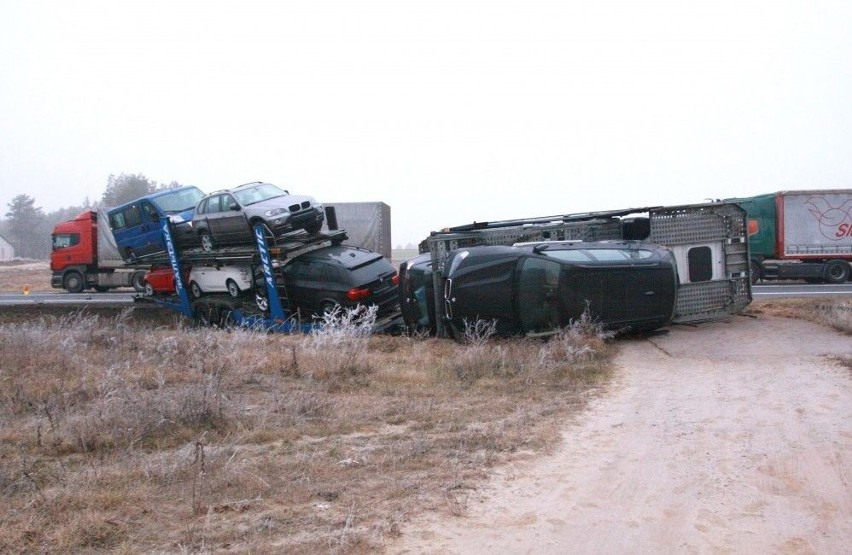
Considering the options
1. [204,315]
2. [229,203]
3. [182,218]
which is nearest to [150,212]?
[182,218]

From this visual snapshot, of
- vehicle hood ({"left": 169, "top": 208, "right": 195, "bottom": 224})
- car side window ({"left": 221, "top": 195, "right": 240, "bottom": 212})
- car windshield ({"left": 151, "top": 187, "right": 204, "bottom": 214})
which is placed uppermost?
car windshield ({"left": 151, "top": 187, "right": 204, "bottom": 214})

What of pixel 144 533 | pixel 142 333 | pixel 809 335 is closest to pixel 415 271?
pixel 142 333

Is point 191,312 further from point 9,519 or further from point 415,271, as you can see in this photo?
point 9,519

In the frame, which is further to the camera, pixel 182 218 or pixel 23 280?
pixel 23 280

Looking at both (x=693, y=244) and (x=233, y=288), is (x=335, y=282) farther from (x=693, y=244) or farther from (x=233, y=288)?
(x=693, y=244)

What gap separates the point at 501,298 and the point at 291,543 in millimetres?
8306

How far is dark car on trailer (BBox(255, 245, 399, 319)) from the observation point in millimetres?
16781

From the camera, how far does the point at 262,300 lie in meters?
18.2

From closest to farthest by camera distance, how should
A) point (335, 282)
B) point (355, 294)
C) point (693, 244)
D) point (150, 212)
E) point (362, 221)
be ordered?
point (693, 244) < point (355, 294) < point (335, 282) < point (150, 212) < point (362, 221)

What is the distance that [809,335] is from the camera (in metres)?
13.2

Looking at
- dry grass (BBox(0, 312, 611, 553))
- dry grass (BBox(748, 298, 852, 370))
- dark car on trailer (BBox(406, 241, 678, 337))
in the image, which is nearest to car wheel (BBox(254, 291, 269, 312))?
dry grass (BBox(0, 312, 611, 553))

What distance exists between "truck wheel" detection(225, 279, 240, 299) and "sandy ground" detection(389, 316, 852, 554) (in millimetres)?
11653

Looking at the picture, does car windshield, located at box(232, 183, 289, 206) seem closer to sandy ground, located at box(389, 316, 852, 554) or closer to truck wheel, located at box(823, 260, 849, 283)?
sandy ground, located at box(389, 316, 852, 554)

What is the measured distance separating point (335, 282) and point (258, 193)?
3.64 meters
